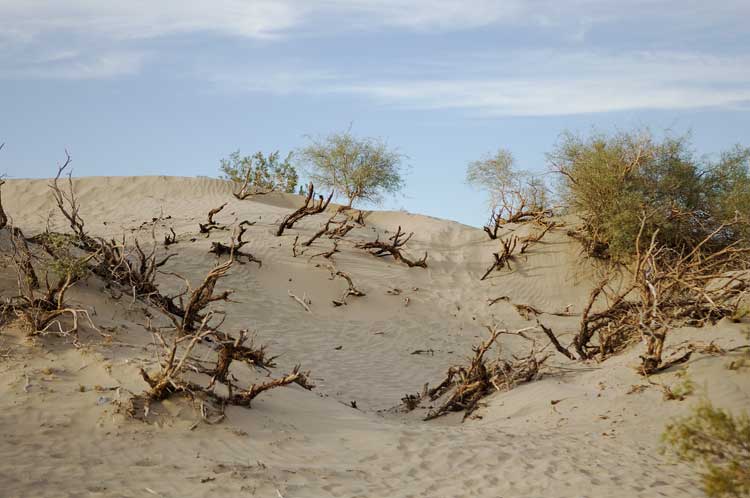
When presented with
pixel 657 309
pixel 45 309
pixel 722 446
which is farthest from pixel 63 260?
pixel 722 446

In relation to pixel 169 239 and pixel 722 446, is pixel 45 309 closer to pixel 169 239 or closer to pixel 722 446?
pixel 722 446

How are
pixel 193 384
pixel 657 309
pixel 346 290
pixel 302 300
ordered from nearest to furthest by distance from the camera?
pixel 193 384 → pixel 657 309 → pixel 302 300 → pixel 346 290

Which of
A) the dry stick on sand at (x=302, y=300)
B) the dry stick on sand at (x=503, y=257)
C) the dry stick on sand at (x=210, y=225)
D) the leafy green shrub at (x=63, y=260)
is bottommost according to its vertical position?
the dry stick on sand at (x=302, y=300)

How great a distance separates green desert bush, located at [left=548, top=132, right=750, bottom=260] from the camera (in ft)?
55.1

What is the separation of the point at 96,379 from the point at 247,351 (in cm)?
183

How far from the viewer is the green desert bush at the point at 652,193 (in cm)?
1680

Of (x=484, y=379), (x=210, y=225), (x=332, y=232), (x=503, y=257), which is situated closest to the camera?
(x=484, y=379)

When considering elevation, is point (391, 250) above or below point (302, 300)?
above

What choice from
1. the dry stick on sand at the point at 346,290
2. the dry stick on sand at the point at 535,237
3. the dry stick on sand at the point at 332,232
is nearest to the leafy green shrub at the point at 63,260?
the dry stick on sand at the point at 346,290

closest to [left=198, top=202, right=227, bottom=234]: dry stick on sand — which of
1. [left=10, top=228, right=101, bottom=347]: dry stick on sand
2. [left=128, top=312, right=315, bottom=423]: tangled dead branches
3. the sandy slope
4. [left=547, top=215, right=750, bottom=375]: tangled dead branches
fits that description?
the sandy slope

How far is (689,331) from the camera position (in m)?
8.87

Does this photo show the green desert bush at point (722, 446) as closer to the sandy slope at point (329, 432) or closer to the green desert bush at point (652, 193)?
the sandy slope at point (329, 432)

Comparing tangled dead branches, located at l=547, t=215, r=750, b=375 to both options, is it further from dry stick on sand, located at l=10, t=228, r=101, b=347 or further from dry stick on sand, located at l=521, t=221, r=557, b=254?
dry stick on sand, located at l=521, t=221, r=557, b=254

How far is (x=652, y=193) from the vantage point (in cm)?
1756
